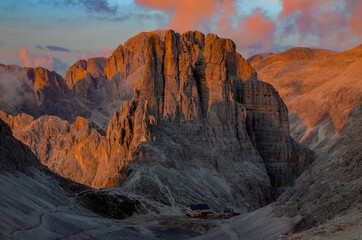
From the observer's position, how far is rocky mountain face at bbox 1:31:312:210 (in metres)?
68.9

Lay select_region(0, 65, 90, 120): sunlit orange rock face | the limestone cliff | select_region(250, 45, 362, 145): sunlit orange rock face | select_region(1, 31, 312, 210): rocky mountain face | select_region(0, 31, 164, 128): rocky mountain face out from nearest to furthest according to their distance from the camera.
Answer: select_region(1, 31, 312, 210): rocky mountain face < the limestone cliff < select_region(250, 45, 362, 145): sunlit orange rock face < select_region(0, 65, 90, 120): sunlit orange rock face < select_region(0, 31, 164, 128): rocky mountain face

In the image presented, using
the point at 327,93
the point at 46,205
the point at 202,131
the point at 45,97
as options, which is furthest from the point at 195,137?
the point at 45,97

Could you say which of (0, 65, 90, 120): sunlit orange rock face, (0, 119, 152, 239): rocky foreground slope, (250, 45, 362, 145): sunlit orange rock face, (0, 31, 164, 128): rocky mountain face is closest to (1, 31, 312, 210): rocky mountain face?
(0, 119, 152, 239): rocky foreground slope

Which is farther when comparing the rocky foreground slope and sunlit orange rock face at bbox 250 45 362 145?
sunlit orange rock face at bbox 250 45 362 145

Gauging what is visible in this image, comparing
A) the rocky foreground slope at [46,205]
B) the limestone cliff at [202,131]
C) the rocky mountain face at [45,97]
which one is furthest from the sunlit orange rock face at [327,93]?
the rocky foreground slope at [46,205]

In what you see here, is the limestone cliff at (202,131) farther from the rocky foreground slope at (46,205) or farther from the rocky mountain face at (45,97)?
the rocky mountain face at (45,97)

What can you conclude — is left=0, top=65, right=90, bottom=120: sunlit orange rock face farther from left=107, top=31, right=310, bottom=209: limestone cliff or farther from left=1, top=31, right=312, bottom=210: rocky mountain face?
left=107, top=31, right=310, bottom=209: limestone cliff

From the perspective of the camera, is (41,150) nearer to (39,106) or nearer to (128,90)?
(39,106)

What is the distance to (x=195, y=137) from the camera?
7850cm

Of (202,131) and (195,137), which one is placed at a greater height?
(202,131)

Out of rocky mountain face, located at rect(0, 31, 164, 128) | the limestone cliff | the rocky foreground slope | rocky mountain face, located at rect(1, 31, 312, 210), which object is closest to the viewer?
the rocky foreground slope

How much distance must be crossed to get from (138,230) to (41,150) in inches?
3354

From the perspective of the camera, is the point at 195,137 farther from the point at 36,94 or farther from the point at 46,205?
the point at 36,94

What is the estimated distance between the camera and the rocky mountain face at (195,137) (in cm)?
6888
